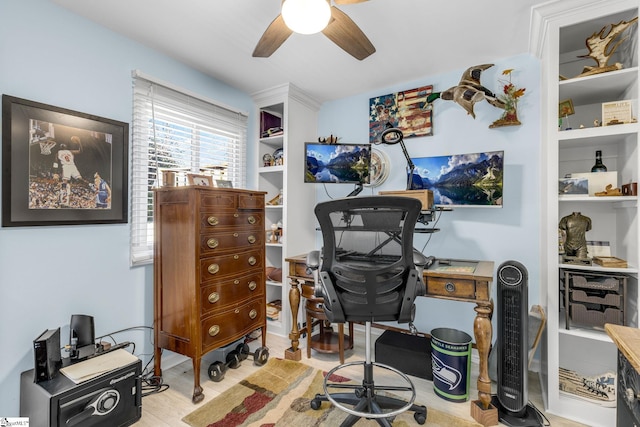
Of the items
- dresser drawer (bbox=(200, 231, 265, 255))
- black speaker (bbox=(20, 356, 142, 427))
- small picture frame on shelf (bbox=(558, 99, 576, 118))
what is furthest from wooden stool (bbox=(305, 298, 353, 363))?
small picture frame on shelf (bbox=(558, 99, 576, 118))

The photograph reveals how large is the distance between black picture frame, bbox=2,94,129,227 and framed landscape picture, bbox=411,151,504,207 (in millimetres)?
2417

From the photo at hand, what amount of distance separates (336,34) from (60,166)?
1.86 m

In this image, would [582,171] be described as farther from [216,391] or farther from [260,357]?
[216,391]

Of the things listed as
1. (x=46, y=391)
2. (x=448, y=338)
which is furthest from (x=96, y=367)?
(x=448, y=338)

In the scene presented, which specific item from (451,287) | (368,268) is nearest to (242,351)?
(368,268)

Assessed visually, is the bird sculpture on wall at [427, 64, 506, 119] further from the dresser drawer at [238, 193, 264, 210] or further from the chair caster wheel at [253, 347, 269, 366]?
the chair caster wheel at [253, 347, 269, 366]

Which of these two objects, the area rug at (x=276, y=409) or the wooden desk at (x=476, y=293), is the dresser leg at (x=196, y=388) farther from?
the wooden desk at (x=476, y=293)

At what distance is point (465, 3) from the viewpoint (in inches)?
70.3

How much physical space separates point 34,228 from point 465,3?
2.93m

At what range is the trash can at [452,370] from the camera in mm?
1912

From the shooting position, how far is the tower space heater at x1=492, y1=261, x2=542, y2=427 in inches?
67.1

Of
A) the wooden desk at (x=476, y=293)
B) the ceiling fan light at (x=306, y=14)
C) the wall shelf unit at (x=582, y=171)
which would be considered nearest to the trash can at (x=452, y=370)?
the wooden desk at (x=476, y=293)

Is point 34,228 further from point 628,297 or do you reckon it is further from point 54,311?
point 628,297

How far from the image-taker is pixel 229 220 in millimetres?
2201
